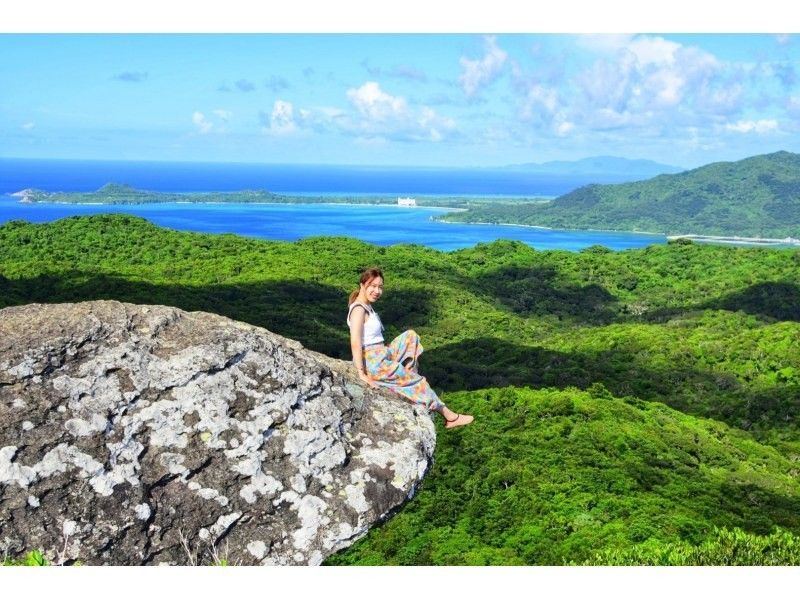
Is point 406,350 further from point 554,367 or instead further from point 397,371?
point 554,367

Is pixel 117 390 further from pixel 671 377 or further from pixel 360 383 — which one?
pixel 671 377

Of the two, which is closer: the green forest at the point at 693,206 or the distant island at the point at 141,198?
the distant island at the point at 141,198

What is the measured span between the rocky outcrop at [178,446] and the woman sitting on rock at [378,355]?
44 centimetres

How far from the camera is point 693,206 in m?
179

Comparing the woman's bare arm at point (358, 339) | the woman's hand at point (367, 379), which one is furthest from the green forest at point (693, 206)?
the woman's hand at point (367, 379)

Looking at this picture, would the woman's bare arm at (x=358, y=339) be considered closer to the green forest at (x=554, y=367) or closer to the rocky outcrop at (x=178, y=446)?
the rocky outcrop at (x=178, y=446)

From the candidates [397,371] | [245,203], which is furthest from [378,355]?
[245,203]

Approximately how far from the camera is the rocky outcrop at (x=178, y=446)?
611cm

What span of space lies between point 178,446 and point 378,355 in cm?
204

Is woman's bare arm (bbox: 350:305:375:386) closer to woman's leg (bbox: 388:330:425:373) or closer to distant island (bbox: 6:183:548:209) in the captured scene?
woman's leg (bbox: 388:330:425:373)

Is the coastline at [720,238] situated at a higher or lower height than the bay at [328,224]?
lower

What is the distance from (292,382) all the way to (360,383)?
2.60 feet

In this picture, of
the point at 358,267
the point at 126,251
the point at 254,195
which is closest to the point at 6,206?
the point at 254,195

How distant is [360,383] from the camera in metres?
7.64
